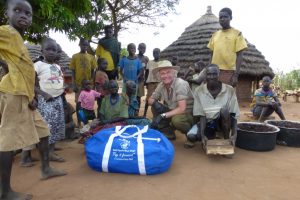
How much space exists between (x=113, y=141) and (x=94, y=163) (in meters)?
0.32

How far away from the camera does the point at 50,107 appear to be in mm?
3316

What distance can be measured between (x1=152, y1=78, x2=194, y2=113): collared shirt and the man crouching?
214mm

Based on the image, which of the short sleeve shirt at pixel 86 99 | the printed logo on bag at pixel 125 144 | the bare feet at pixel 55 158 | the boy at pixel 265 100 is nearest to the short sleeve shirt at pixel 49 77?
the bare feet at pixel 55 158

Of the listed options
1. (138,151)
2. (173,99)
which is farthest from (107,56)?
(138,151)

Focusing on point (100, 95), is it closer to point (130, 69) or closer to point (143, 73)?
point (130, 69)

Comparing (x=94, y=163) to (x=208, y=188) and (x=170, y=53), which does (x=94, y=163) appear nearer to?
(x=208, y=188)

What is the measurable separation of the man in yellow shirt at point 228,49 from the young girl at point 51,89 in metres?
2.63

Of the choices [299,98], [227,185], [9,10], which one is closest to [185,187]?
[227,185]

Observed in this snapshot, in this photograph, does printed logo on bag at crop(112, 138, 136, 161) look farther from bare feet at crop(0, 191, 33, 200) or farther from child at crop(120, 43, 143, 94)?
child at crop(120, 43, 143, 94)

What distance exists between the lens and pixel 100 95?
209 inches

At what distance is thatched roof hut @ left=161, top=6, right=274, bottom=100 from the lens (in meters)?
10.2

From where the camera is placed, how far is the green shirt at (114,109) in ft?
13.1

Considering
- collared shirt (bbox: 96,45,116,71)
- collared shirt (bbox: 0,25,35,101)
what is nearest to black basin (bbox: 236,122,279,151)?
collared shirt (bbox: 0,25,35,101)

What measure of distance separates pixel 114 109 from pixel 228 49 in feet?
6.98
